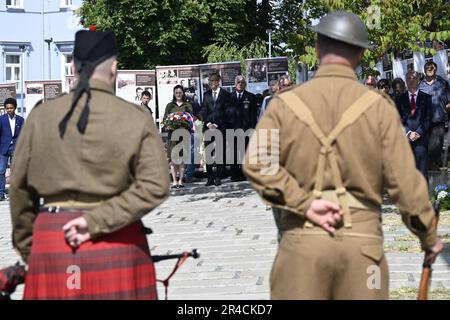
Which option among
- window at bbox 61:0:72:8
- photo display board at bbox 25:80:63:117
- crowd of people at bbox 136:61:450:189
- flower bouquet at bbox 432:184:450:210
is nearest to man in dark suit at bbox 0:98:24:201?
crowd of people at bbox 136:61:450:189

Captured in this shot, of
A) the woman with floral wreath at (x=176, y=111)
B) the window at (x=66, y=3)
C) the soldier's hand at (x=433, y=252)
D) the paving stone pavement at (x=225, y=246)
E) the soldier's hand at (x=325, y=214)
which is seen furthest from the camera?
the window at (x=66, y=3)

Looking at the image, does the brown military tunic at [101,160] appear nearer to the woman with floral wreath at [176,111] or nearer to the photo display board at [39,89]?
the woman with floral wreath at [176,111]

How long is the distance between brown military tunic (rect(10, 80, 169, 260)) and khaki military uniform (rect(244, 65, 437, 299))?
50 cm

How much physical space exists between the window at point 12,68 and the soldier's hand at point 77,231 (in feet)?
164

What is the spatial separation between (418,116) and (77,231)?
9.16m

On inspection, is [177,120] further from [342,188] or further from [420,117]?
[342,188]

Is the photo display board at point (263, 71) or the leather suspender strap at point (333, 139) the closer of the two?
the leather suspender strap at point (333, 139)

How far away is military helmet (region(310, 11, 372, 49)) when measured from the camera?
4.23 m

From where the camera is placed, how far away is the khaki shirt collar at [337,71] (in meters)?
4.24

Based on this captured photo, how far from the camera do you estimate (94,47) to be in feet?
14.2

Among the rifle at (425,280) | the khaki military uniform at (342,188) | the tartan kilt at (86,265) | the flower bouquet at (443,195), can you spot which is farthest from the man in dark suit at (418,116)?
the tartan kilt at (86,265)

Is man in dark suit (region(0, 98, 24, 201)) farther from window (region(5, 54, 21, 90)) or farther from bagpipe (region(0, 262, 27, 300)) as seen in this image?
window (region(5, 54, 21, 90))

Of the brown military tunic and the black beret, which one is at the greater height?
the black beret

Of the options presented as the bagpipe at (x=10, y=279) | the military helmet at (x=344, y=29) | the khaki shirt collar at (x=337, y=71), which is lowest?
the bagpipe at (x=10, y=279)
